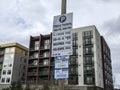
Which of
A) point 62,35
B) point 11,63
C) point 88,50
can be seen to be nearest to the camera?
point 62,35

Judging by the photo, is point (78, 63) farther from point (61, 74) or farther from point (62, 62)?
point (61, 74)

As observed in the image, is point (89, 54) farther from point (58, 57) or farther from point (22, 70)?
point (58, 57)

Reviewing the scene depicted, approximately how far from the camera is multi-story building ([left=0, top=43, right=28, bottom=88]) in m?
65.8

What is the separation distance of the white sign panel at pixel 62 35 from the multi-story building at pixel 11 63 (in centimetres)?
5956

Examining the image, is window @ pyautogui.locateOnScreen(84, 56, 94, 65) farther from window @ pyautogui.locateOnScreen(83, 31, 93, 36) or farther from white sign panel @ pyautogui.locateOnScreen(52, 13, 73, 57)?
white sign panel @ pyautogui.locateOnScreen(52, 13, 73, 57)

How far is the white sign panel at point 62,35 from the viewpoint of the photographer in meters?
8.05

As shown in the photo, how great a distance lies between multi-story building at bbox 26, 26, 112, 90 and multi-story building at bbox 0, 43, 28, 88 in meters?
5.90

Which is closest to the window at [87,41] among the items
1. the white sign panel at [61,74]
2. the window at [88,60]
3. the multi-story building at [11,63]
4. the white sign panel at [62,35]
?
the window at [88,60]

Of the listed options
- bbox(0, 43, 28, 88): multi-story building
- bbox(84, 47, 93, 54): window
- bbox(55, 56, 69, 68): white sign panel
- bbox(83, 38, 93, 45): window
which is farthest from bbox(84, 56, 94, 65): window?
bbox(55, 56, 69, 68): white sign panel

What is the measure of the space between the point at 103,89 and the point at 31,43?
29999mm

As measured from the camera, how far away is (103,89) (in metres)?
61.8

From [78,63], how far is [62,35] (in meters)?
50.7

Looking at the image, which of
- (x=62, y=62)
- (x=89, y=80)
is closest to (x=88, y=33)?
(x=89, y=80)

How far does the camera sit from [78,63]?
5838 centimetres
